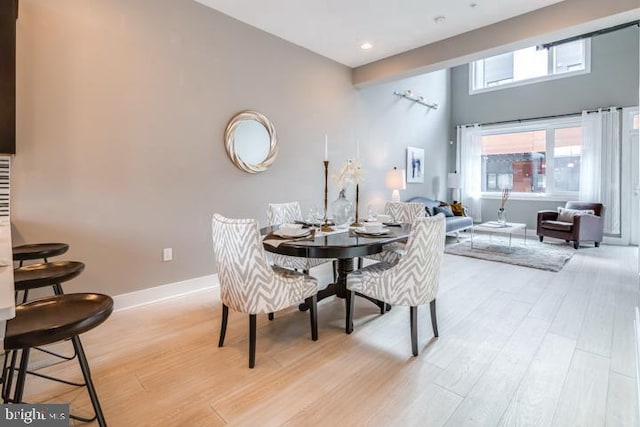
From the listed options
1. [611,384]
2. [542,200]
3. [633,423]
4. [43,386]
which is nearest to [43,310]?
[43,386]

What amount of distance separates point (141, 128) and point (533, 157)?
7210 millimetres

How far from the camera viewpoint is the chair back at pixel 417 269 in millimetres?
2041

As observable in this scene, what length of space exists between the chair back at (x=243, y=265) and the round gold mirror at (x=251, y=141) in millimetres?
1679

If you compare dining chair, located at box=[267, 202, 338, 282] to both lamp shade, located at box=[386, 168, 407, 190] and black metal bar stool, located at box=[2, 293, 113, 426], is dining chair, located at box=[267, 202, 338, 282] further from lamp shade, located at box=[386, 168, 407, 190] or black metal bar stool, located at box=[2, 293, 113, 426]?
lamp shade, located at box=[386, 168, 407, 190]

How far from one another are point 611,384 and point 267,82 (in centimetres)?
393

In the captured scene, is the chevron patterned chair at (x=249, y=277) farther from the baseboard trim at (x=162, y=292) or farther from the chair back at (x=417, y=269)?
the baseboard trim at (x=162, y=292)

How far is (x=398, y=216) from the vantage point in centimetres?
349

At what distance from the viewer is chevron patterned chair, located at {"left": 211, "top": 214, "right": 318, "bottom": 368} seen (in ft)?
6.16

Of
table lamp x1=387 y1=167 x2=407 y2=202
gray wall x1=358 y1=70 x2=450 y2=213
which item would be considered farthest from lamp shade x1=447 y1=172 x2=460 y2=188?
table lamp x1=387 y1=167 x2=407 y2=202

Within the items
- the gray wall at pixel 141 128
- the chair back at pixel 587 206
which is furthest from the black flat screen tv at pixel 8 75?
the chair back at pixel 587 206

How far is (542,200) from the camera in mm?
6645

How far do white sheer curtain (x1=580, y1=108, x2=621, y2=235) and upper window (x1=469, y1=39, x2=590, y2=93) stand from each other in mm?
1011

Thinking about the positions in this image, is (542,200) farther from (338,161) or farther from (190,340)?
(190,340)

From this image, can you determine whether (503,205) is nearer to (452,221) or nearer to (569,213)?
(569,213)
